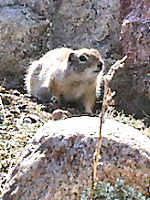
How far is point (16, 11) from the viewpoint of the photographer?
9.73 m

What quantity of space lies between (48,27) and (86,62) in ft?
7.67

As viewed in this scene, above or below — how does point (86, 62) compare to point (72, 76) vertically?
above

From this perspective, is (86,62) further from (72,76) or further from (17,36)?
(17,36)

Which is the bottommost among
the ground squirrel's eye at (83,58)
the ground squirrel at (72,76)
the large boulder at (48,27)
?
the ground squirrel at (72,76)

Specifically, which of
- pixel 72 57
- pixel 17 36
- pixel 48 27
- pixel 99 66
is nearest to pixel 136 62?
pixel 99 66

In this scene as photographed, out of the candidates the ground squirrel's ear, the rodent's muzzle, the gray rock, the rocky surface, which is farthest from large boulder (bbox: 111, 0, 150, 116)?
the rocky surface

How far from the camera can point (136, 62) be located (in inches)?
299

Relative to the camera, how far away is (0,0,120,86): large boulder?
950cm

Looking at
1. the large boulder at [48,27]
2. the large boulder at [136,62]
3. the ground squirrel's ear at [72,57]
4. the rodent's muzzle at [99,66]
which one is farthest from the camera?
the large boulder at [48,27]

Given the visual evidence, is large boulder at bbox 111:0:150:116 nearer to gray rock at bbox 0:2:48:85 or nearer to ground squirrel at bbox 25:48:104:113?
ground squirrel at bbox 25:48:104:113

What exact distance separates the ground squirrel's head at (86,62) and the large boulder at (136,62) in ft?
1.29

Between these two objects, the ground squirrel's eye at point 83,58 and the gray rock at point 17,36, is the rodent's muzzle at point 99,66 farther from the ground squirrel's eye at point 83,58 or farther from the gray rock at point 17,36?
the gray rock at point 17,36

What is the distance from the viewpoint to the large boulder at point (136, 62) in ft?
24.4

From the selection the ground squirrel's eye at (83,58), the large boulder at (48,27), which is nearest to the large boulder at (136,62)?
the ground squirrel's eye at (83,58)
